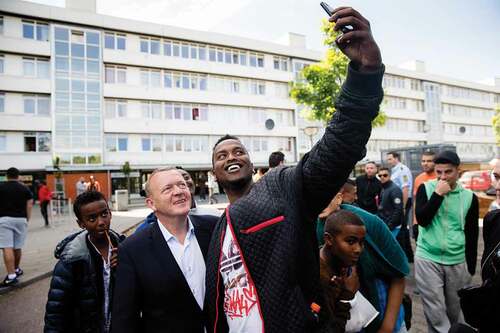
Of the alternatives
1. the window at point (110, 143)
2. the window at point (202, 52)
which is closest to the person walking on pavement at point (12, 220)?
the window at point (110, 143)

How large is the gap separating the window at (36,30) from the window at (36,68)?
1.96 metres

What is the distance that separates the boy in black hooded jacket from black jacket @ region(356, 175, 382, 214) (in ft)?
16.7

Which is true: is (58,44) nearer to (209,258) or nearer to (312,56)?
(312,56)

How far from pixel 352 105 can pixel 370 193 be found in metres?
5.61

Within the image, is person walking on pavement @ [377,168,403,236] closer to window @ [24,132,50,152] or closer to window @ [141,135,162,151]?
window @ [141,135,162,151]

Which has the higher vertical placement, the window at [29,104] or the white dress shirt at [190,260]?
the window at [29,104]

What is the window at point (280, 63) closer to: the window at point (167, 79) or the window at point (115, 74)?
the window at point (167, 79)

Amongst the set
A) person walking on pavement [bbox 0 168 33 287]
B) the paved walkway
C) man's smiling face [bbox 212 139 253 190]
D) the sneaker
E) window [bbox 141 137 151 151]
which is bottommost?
the paved walkway

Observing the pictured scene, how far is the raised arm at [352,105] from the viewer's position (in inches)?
43.1

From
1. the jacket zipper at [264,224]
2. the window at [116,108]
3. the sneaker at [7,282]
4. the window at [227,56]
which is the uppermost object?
the window at [227,56]

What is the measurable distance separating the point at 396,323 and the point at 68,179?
30.6 metres

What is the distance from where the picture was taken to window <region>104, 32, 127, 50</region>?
29344 millimetres

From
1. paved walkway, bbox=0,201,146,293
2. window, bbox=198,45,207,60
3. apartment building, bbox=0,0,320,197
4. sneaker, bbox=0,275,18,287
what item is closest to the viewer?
sneaker, bbox=0,275,18,287

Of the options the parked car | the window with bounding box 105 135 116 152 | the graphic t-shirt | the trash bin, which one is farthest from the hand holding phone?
the window with bounding box 105 135 116 152
